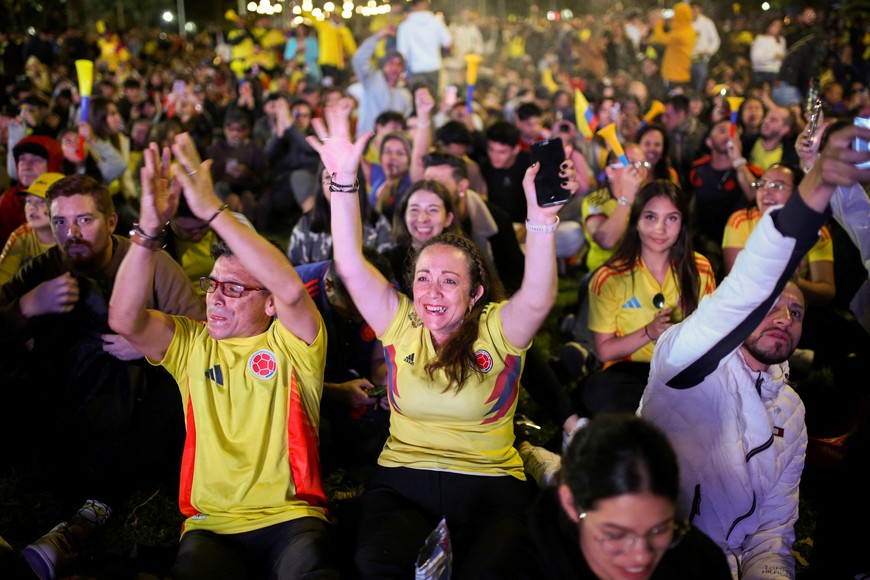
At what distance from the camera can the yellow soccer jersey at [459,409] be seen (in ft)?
9.71

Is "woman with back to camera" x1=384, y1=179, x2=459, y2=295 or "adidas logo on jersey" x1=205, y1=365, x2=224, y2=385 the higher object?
"woman with back to camera" x1=384, y1=179, x2=459, y2=295

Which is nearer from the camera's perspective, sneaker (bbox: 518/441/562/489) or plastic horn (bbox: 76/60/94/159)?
sneaker (bbox: 518/441/562/489)

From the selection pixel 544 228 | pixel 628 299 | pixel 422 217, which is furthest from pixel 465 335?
pixel 422 217

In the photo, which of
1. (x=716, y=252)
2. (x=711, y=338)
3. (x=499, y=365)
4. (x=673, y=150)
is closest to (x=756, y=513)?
(x=711, y=338)

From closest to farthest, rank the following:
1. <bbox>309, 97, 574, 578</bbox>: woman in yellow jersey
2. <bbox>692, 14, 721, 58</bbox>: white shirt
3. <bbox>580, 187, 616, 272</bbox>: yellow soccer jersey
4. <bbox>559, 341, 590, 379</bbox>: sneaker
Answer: <bbox>309, 97, 574, 578</bbox>: woman in yellow jersey
<bbox>559, 341, 590, 379</bbox>: sneaker
<bbox>580, 187, 616, 272</bbox>: yellow soccer jersey
<bbox>692, 14, 721, 58</bbox>: white shirt

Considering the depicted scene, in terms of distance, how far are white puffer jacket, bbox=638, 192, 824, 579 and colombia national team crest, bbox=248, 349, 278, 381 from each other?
1.39m

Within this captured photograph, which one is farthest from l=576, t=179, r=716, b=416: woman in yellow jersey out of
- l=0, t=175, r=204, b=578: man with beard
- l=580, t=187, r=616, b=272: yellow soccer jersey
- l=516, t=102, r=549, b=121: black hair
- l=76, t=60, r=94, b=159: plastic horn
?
l=516, t=102, r=549, b=121: black hair

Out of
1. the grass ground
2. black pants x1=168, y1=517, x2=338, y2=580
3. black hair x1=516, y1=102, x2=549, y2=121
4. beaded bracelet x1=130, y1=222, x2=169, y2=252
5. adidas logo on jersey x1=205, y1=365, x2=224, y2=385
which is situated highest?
black hair x1=516, y1=102, x2=549, y2=121

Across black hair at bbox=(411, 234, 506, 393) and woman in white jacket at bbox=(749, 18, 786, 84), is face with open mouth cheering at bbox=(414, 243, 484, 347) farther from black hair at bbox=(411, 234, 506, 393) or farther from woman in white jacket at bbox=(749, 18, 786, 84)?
woman in white jacket at bbox=(749, 18, 786, 84)

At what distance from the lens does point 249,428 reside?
2928mm

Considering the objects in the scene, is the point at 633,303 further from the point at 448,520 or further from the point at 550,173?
the point at 448,520

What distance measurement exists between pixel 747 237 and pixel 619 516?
3.77 meters

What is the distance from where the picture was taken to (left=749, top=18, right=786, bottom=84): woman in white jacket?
44.6ft

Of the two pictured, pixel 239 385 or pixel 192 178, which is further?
pixel 239 385
